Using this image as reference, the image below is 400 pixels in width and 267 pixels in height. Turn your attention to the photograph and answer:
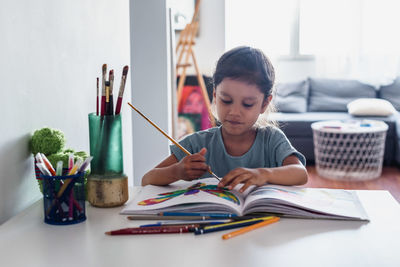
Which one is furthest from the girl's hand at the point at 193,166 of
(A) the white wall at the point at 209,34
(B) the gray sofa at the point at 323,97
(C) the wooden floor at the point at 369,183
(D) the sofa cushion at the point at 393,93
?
(A) the white wall at the point at 209,34

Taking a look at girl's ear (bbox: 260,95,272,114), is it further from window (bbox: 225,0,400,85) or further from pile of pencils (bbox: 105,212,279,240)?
window (bbox: 225,0,400,85)

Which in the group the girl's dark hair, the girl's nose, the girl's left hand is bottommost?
the girl's left hand

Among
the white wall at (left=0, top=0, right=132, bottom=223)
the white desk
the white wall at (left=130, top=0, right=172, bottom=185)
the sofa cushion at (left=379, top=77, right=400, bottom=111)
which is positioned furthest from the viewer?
the sofa cushion at (left=379, top=77, right=400, bottom=111)

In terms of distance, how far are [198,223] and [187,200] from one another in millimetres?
66

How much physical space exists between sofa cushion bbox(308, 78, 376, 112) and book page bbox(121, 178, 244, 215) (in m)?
3.65

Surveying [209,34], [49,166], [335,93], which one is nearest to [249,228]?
[49,166]

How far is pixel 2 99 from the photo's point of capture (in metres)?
0.87

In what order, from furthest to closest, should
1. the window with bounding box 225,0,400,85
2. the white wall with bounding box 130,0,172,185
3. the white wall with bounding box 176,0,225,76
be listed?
1. the white wall with bounding box 176,0,225,76
2. the window with bounding box 225,0,400,85
3. the white wall with bounding box 130,0,172,185

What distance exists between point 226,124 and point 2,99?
57 cm

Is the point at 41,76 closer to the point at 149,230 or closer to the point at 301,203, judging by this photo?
the point at 149,230

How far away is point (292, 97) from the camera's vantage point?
4.53 meters

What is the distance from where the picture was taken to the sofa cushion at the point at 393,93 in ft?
14.4

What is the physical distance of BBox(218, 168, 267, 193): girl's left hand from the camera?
0.98m

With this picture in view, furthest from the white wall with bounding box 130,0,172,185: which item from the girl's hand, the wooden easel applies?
the wooden easel
